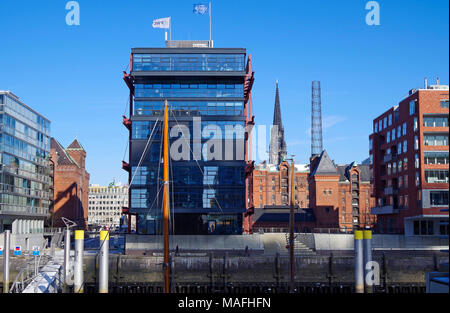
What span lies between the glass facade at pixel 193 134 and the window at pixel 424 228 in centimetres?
2559

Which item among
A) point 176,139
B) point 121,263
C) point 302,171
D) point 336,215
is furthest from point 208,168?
point 302,171

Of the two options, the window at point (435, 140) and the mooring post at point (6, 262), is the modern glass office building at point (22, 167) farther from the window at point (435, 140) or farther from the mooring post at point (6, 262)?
the window at point (435, 140)

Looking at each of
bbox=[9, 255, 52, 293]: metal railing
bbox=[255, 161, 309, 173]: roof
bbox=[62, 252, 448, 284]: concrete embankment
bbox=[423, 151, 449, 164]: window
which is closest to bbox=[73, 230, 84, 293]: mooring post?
bbox=[9, 255, 52, 293]: metal railing

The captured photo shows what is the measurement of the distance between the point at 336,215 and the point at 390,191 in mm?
26337

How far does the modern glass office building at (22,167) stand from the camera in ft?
215

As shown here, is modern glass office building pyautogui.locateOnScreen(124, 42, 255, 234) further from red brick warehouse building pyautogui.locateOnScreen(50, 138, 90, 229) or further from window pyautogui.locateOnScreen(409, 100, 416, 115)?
red brick warehouse building pyautogui.locateOnScreen(50, 138, 90, 229)

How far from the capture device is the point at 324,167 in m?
108

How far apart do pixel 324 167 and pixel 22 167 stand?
60.9 m

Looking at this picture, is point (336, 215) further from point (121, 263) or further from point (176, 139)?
point (121, 263)

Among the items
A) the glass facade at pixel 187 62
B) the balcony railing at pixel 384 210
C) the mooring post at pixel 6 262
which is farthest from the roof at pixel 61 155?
the mooring post at pixel 6 262

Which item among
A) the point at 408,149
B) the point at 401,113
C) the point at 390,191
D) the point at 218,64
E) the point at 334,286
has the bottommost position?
the point at 334,286

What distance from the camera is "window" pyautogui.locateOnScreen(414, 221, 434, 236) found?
69375mm

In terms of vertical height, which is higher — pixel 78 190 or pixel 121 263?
pixel 78 190
